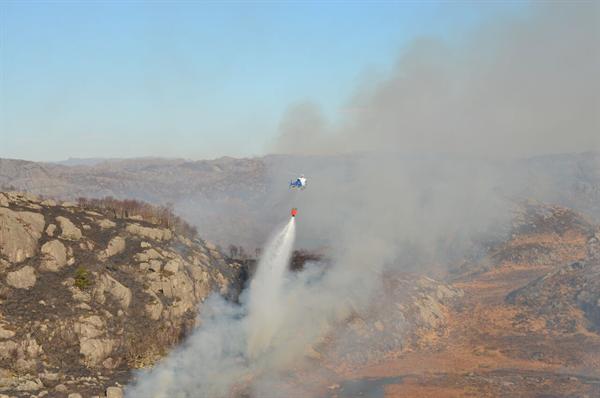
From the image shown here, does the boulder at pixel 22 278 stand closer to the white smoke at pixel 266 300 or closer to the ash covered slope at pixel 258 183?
the white smoke at pixel 266 300

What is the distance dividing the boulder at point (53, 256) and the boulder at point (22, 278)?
0.93m

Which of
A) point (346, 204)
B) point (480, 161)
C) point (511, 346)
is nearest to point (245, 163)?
point (480, 161)

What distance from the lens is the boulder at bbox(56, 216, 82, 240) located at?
33344 mm

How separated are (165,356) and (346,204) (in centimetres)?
5375

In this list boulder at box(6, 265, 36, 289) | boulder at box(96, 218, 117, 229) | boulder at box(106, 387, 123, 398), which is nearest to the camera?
A: boulder at box(106, 387, 123, 398)

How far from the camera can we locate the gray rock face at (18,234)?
29.9 m

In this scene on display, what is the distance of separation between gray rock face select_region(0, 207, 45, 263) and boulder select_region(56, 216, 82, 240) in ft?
4.57

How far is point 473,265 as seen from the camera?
64.6 meters

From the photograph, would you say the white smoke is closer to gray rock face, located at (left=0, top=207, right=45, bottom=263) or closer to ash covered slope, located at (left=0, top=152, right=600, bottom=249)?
gray rock face, located at (left=0, top=207, right=45, bottom=263)

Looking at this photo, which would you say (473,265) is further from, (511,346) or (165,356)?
(165,356)

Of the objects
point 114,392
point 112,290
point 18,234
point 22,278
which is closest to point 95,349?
point 114,392

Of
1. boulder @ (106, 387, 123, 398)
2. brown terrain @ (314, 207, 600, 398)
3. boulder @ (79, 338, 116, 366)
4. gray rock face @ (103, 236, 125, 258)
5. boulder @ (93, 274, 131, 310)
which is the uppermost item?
gray rock face @ (103, 236, 125, 258)

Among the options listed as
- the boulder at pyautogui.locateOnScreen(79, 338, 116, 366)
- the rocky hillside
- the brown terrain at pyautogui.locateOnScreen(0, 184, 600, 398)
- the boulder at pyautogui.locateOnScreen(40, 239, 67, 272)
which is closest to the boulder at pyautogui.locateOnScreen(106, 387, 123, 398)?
the brown terrain at pyautogui.locateOnScreen(0, 184, 600, 398)

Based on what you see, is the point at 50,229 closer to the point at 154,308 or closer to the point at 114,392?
the point at 154,308
